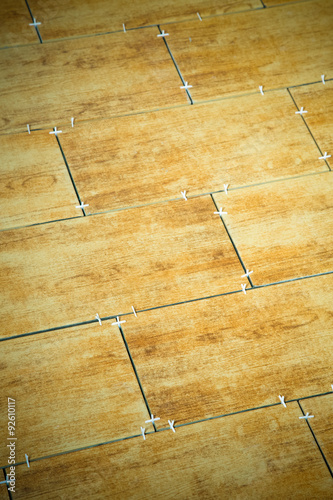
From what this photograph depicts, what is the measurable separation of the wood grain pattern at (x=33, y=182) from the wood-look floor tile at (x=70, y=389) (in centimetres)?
32

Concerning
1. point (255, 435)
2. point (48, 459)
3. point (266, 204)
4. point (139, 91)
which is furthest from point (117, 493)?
point (139, 91)

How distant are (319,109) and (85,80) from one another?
705mm

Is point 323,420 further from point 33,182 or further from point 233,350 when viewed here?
point 33,182

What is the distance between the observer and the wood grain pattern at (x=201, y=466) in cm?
109

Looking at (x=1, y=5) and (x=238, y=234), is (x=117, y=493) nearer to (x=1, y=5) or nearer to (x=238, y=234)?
(x=238, y=234)

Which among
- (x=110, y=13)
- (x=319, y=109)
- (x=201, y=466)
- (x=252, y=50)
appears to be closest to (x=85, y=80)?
(x=110, y=13)

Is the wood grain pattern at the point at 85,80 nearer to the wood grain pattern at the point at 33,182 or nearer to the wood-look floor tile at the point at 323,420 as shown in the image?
the wood grain pattern at the point at 33,182

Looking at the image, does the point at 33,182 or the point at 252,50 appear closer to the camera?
the point at 33,182

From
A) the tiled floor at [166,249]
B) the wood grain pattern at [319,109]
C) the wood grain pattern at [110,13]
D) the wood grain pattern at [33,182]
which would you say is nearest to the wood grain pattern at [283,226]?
the tiled floor at [166,249]

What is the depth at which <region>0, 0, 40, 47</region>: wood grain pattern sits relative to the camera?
1604 mm

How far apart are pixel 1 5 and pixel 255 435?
1.46 metres

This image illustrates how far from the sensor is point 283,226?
4.60 ft

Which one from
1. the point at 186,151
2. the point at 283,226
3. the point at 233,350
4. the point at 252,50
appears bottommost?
the point at 233,350

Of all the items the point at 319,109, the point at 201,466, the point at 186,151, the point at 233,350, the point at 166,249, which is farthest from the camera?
the point at 319,109
